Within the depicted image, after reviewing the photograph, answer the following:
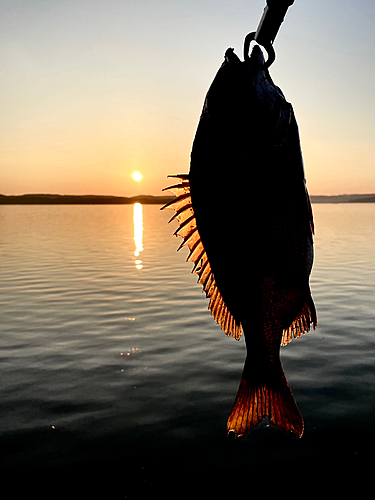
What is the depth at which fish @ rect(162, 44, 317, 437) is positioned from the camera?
3.13 meters

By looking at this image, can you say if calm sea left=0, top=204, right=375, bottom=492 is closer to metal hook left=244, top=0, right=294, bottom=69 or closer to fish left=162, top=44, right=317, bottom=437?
fish left=162, top=44, right=317, bottom=437

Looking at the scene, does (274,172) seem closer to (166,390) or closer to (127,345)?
(166,390)

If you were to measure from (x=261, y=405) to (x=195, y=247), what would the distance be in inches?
58.1

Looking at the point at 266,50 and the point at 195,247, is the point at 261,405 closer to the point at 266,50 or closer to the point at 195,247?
the point at 195,247

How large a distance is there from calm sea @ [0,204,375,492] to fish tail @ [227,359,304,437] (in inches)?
58.5

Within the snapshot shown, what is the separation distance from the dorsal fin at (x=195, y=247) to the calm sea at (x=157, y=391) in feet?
7.10

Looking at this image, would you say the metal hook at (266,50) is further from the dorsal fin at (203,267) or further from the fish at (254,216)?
the dorsal fin at (203,267)

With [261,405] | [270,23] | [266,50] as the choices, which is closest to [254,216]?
[266,50]

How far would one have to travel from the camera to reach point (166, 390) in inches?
292

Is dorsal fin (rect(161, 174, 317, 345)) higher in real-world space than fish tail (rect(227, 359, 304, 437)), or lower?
higher

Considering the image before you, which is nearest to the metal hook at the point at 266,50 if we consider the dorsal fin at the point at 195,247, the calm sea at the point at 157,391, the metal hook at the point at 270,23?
the metal hook at the point at 270,23

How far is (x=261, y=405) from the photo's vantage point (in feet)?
13.1

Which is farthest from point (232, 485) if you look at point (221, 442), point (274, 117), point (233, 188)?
point (274, 117)

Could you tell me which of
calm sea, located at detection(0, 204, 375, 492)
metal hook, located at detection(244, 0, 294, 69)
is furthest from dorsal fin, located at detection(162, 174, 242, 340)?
calm sea, located at detection(0, 204, 375, 492)
